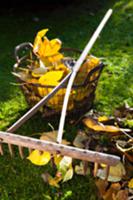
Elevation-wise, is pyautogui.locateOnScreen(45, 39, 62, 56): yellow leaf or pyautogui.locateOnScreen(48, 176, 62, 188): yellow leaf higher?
pyautogui.locateOnScreen(45, 39, 62, 56): yellow leaf

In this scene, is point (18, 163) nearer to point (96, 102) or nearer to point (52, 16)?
point (96, 102)

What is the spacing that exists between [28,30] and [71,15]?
53 centimetres

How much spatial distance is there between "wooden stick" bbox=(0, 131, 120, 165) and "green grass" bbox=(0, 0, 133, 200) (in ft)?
1.14

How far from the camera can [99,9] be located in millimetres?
3996

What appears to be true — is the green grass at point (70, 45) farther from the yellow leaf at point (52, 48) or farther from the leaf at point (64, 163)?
the yellow leaf at point (52, 48)

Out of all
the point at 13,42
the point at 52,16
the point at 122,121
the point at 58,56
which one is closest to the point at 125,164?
the point at 122,121

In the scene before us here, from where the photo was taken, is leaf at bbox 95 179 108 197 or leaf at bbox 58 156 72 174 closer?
leaf at bbox 58 156 72 174

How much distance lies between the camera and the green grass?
1.91m

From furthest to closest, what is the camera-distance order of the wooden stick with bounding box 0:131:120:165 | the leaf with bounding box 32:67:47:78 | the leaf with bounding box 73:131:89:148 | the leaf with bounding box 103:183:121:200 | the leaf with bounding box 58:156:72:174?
1. the leaf with bounding box 32:67:47:78
2. the leaf with bounding box 73:131:89:148
3. the leaf with bounding box 103:183:121:200
4. the leaf with bounding box 58:156:72:174
5. the wooden stick with bounding box 0:131:120:165

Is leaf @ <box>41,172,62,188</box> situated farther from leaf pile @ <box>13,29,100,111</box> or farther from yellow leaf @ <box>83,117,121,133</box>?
leaf pile @ <box>13,29,100,111</box>

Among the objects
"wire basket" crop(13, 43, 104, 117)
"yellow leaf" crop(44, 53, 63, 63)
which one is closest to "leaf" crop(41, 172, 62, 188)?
"wire basket" crop(13, 43, 104, 117)

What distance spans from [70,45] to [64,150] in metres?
1.83

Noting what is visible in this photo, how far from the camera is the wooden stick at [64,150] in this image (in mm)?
1520

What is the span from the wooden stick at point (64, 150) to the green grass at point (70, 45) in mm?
347
